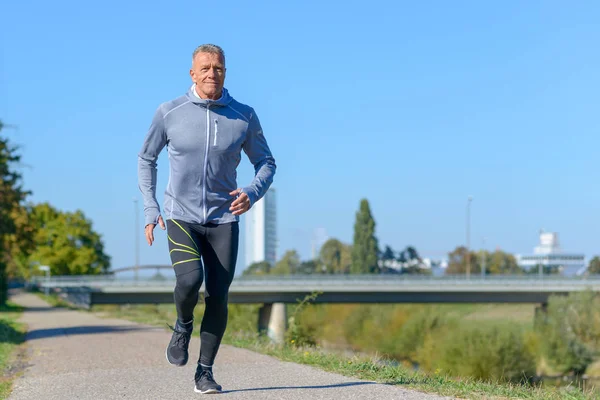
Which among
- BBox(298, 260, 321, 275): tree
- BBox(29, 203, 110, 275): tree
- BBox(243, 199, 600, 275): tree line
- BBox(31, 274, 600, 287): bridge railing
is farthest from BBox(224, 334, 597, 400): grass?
BBox(298, 260, 321, 275): tree

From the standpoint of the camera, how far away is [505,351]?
39.5 m

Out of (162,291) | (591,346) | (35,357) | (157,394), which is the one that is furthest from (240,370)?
(162,291)

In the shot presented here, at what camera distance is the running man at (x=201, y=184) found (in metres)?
5.73

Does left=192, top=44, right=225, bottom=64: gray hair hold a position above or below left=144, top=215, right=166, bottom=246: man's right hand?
above

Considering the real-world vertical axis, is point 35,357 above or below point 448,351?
above

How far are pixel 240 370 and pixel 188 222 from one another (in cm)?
225

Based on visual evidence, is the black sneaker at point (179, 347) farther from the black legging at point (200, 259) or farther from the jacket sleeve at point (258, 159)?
the jacket sleeve at point (258, 159)

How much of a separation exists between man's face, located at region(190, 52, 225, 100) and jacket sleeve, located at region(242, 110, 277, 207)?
1.17 feet

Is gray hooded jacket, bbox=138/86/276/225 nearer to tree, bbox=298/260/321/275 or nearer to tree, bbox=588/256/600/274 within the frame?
tree, bbox=588/256/600/274

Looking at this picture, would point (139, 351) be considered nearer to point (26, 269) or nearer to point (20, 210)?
point (20, 210)

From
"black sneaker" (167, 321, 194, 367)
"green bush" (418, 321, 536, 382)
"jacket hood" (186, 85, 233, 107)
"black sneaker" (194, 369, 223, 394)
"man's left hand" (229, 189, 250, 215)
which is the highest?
"jacket hood" (186, 85, 233, 107)

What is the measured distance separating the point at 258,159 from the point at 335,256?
139 m

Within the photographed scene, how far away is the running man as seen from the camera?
5.73 metres

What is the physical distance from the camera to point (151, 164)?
6.01 m
